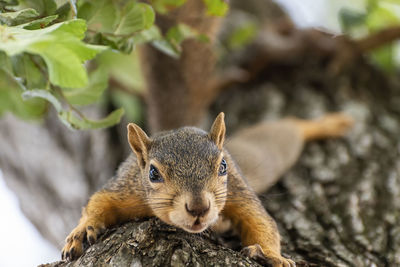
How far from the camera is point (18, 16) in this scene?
1118 millimetres

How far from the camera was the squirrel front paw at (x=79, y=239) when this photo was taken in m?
1.48

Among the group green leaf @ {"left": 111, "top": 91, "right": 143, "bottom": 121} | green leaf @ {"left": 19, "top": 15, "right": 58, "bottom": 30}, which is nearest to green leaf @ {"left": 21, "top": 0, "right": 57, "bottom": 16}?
green leaf @ {"left": 19, "top": 15, "right": 58, "bottom": 30}

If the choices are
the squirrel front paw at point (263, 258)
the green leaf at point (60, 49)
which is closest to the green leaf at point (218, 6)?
the green leaf at point (60, 49)

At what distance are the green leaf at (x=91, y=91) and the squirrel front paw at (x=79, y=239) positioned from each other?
43 cm

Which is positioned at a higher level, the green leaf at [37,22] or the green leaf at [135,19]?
the green leaf at [37,22]

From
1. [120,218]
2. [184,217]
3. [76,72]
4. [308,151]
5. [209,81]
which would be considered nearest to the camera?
[76,72]

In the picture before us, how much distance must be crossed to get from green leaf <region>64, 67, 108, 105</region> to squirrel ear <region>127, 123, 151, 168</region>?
0.17 meters

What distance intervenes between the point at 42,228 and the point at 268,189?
1.65 m

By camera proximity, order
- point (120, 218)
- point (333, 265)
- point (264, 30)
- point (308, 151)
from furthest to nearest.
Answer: point (264, 30) < point (308, 151) < point (120, 218) < point (333, 265)

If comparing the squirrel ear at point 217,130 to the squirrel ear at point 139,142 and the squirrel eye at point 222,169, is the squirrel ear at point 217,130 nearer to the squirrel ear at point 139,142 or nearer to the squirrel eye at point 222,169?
the squirrel eye at point 222,169

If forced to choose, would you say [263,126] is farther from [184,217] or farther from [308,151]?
[184,217]

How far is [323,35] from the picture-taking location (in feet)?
10.7

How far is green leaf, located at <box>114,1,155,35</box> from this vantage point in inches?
54.2

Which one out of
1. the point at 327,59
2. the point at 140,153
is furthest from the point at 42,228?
the point at 327,59
